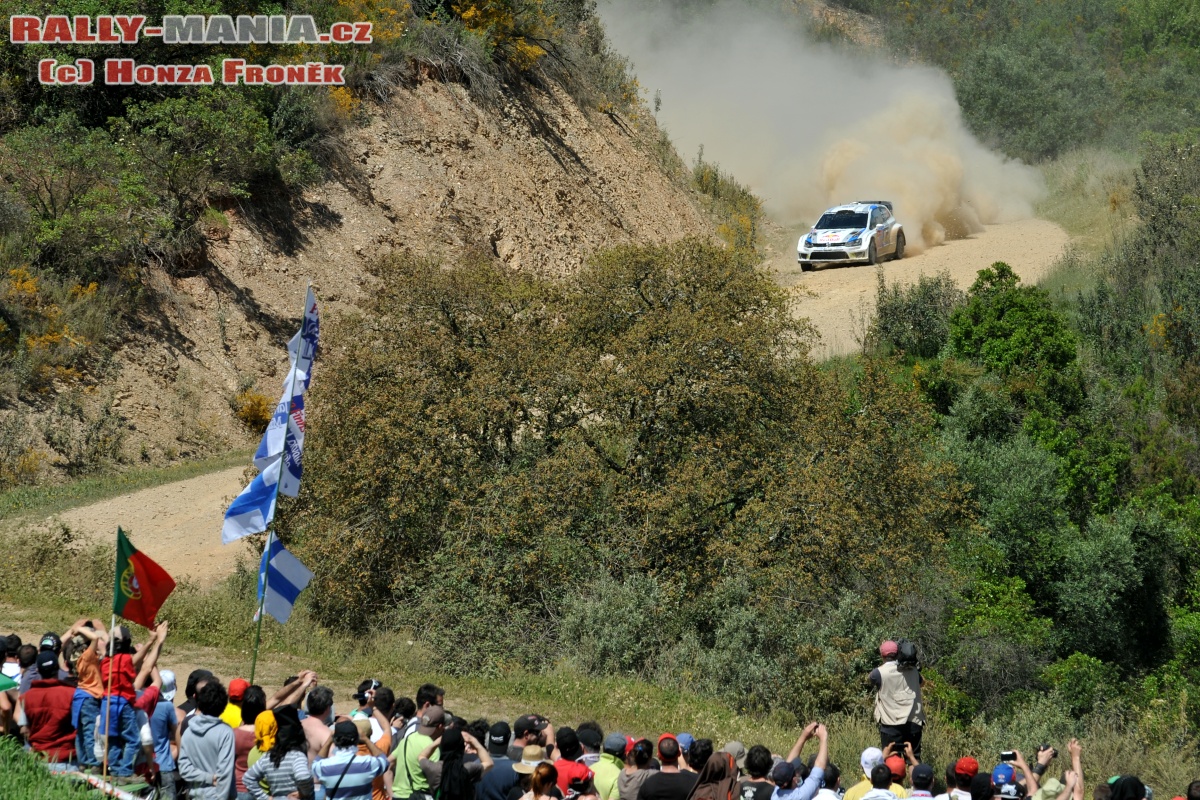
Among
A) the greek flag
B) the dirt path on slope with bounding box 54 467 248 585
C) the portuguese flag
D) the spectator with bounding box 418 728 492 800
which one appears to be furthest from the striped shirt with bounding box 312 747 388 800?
the dirt path on slope with bounding box 54 467 248 585

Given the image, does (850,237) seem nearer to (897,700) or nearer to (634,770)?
(897,700)

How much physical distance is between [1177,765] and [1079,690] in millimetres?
3776

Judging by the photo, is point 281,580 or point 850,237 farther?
point 850,237

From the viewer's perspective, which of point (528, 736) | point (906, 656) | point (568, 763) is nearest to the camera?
point (568, 763)

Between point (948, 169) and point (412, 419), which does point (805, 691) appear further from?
point (948, 169)

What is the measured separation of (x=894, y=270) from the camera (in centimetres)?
3344

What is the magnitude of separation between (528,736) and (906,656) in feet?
11.8

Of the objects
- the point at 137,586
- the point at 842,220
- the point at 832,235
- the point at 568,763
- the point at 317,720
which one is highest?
the point at 842,220

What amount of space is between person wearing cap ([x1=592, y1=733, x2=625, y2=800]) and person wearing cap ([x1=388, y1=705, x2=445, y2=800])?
3.35 feet

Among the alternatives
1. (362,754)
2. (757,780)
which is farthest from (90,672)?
(757,780)

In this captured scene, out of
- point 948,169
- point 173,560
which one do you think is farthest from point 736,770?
point 948,169

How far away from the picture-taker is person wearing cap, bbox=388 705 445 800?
755 cm

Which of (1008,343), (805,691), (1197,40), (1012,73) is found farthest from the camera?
(1197,40)

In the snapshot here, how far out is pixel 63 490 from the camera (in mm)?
20203
